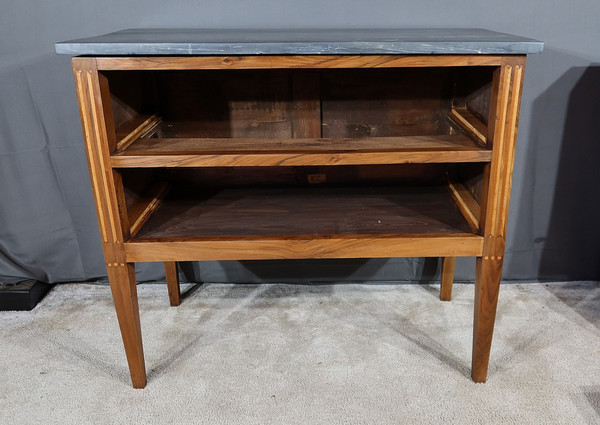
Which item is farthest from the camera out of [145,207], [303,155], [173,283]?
[173,283]

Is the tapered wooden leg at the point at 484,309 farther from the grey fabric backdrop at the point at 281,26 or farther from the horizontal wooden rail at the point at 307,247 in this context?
the grey fabric backdrop at the point at 281,26

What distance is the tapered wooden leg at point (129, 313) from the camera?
4.24 feet

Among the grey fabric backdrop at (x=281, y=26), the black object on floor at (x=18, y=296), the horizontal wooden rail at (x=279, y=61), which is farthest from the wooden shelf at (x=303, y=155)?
the black object on floor at (x=18, y=296)

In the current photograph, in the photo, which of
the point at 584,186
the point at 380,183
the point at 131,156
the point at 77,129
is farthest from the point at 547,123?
the point at 77,129

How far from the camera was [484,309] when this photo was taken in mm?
1327

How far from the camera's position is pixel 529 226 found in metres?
1.81

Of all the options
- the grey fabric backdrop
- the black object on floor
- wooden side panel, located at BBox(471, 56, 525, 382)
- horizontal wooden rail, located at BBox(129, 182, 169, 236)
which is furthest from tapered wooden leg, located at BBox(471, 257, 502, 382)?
the black object on floor

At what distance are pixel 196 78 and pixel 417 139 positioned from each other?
660 millimetres

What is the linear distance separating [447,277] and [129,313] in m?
0.97

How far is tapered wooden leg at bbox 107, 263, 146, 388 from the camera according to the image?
129 cm

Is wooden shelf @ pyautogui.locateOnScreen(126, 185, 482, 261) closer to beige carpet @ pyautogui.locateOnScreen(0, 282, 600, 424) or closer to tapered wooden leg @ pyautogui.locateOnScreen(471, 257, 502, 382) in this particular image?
tapered wooden leg @ pyautogui.locateOnScreen(471, 257, 502, 382)

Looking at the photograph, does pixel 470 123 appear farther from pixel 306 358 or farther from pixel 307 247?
pixel 306 358

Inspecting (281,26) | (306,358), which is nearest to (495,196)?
(306,358)

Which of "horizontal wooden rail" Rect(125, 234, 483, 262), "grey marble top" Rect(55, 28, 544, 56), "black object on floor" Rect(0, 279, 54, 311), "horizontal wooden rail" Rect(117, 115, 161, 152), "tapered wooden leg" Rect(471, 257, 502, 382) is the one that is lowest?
→ "black object on floor" Rect(0, 279, 54, 311)
